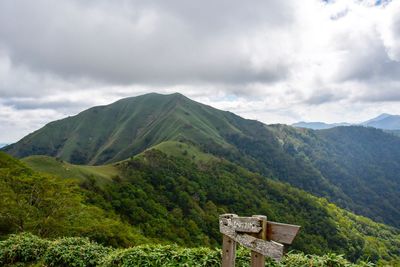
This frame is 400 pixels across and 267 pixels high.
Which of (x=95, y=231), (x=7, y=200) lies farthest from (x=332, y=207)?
(x=7, y=200)

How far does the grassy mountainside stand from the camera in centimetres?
8450

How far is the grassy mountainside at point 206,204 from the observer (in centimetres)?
8450

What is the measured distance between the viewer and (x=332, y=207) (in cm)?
16688

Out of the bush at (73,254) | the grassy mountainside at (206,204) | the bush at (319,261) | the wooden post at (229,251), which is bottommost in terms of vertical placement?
the grassy mountainside at (206,204)

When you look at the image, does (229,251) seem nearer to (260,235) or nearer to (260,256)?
(260,256)

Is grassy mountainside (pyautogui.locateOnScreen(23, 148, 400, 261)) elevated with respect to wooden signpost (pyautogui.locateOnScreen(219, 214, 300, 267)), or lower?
lower

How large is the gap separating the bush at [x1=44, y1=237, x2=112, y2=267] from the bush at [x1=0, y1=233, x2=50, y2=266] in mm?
758

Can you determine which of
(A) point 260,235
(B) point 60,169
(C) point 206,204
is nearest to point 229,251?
(A) point 260,235

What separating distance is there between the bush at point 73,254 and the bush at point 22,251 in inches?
29.8

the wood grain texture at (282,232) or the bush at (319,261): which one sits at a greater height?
the wood grain texture at (282,232)

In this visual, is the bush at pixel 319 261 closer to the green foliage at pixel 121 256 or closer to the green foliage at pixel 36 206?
the green foliage at pixel 121 256

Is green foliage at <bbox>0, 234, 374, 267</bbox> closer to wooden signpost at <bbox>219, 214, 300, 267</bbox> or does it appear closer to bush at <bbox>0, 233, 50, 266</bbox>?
bush at <bbox>0, 233, 50, 266</bbox>

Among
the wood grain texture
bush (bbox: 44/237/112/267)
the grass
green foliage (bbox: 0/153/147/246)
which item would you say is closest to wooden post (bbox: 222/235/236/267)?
the wood grain texture

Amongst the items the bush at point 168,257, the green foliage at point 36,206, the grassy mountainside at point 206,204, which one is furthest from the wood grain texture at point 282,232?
the grassy mountainside at point 206,204
